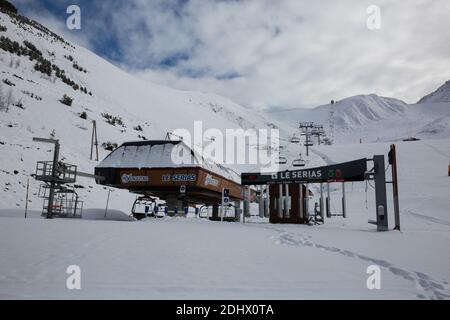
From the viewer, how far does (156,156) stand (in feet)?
71.1

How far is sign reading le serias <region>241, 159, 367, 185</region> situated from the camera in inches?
722

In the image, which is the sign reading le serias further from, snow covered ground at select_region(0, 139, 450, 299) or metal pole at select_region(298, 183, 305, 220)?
snow covered ground at select_region(0, 139, 450, 299)

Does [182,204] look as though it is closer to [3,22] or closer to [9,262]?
[9,262]

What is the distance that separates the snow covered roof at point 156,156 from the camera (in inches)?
829

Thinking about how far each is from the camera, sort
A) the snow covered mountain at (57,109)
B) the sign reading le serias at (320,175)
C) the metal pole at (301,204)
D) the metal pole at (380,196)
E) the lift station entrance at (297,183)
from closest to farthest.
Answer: the metal pole at (380,196) → the sign reading le serias at (320,175) → the lift station entrance at (297,183) → the metal pole at (301,204) → the snow covered mountain at (57,109)

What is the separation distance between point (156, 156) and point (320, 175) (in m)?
10.4

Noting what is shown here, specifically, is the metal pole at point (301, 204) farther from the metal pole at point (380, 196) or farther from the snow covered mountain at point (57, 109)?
the snow covered mountain at point (57, 109)

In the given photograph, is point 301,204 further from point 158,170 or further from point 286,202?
point 158,170

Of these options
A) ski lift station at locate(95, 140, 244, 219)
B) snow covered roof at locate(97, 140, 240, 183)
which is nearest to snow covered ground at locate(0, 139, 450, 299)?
ski lift station at locate(95, 140, 244, 219)

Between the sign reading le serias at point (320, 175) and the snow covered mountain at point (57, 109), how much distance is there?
12.7 meters

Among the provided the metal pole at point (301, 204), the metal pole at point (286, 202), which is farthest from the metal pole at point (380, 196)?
the metal pole at point (286, 202)

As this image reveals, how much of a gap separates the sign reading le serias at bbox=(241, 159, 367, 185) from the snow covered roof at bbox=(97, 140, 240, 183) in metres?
3.41

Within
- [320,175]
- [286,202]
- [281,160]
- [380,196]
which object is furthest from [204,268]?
[281,160]
